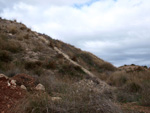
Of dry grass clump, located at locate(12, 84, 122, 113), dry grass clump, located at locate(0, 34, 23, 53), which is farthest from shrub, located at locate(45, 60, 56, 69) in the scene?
dry grass clump, located at locate(12, 84, 122, 113)

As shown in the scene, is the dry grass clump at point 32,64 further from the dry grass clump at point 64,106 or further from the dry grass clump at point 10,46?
the dry grass clump at point 64,106


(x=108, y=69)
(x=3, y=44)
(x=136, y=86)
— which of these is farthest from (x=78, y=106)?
(x=108, y=69)

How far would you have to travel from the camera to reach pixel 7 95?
4.33 m

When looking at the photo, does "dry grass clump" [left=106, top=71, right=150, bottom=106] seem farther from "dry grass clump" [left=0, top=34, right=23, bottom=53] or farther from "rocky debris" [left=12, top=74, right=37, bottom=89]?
"dry grass clump" [left=0, top=34, right=23, bottom=53]

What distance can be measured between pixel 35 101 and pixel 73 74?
751 centimetres

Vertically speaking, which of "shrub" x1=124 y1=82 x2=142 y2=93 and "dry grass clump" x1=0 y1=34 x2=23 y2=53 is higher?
"dry grass clump" x1=0 y1=34 x2=23 y2=53

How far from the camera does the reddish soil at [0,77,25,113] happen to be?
3854 millimetres

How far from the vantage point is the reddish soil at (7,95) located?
12.6 ft

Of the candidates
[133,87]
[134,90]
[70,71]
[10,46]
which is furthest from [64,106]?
[10,46]

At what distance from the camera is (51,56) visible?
1255cm

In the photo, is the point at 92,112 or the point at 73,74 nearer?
the point at 92,112

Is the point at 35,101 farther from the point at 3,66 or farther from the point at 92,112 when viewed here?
the point at 3,66

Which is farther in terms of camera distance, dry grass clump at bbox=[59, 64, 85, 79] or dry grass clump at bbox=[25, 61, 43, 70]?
dry grass clump at bbox=[59, 64, 85, 79]

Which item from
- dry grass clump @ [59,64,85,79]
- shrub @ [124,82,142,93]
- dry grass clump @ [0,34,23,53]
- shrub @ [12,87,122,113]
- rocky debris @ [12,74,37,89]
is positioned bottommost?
shrub @ [12,87,122,113]
